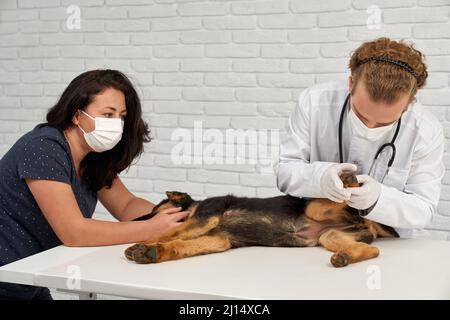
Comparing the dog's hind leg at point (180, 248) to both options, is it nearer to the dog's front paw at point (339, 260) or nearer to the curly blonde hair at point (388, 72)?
the dog's front paw at point (339, 260)

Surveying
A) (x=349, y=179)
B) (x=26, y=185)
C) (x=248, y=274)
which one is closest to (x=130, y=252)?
(x=248, y=274)

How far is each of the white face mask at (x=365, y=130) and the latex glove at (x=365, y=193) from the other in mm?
164

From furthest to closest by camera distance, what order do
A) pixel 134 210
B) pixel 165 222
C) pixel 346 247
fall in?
1. pixel 134 210
2. pixel 165 222
3. pixel 346 247

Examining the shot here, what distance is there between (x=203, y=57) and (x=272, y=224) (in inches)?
69.9

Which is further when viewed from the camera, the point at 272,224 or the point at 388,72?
the point at 272,224

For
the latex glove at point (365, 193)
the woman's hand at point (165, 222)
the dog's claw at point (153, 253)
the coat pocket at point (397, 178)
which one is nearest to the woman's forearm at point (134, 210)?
the woman's hand at point (165, 222)

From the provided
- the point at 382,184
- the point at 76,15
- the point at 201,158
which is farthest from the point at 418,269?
the point at 76,15

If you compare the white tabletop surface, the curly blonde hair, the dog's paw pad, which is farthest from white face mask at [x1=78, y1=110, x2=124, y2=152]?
the curly blonde hair

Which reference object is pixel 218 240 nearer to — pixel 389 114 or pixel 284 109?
pixel 389 114

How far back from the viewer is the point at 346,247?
1.81m

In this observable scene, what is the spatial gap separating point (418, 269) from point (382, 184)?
375mm

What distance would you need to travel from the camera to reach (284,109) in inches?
132

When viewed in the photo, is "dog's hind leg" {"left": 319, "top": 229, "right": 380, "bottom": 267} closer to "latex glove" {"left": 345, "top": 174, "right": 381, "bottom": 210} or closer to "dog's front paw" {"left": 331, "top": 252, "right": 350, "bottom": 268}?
"dog's front paw" {"left": 331, "top": 252, "right": 350, "bottom": 268}

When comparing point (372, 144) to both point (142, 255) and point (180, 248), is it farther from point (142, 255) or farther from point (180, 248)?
point (142, 255)
